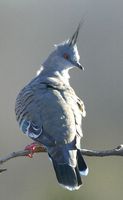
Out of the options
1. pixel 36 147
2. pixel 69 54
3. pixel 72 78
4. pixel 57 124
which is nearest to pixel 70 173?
pixel 57 124

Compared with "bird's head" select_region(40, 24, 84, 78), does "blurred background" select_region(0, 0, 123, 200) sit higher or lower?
lower

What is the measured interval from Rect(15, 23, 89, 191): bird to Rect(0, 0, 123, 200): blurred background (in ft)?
6.02

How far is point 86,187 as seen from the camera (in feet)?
30.1

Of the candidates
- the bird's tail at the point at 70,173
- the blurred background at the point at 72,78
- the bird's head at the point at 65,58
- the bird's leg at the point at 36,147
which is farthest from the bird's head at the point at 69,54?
the bird's tail at the point at 70,173

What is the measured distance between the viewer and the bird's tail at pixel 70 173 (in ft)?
20.5

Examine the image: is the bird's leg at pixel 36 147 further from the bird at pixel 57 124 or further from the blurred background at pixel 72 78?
the blurred background at pixel 72 78

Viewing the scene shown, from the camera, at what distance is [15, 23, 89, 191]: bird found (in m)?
6.30

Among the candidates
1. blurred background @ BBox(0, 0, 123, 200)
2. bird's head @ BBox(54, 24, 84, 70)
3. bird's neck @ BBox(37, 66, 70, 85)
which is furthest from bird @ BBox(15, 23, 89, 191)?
blurred background @ BBox(0, 0, 123, 200)

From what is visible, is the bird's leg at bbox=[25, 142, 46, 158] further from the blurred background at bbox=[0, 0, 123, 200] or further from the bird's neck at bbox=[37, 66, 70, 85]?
the blurred background at bbox=[0, 0, 123, 200]

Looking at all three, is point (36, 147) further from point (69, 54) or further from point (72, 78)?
point (72, 78)

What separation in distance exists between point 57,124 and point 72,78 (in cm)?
524

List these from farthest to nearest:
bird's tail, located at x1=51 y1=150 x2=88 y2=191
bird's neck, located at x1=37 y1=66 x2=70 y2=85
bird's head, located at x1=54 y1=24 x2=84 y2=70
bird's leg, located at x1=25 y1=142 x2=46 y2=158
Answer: bird's head, located at x1=54 y1=24 x2=84 y2=70 < bird's neck, located at x1=37 y1=66 x2=70 y2=85 < bird's leg, located at x1=25 y1=142 x2=46 y2=158 < bird's tail, located at x1=51 y1=150 x2=88 y2=191

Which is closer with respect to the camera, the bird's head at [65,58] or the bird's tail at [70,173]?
the bird's tail at [70,173]

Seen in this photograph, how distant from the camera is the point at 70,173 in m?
6.28
